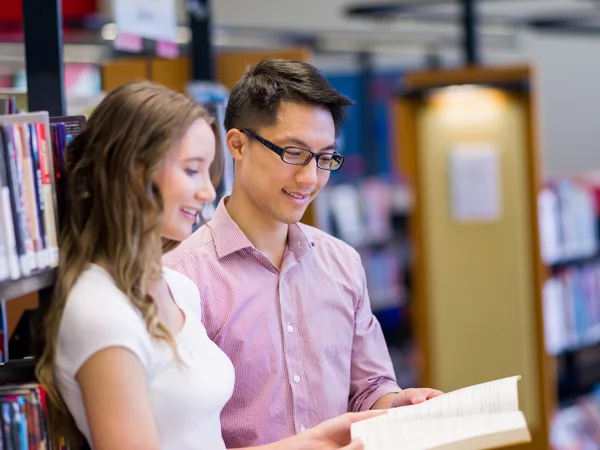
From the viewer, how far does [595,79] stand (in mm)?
12383

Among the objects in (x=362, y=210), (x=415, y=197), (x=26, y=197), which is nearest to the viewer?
(x=26, y=197)

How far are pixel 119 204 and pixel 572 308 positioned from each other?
16.9 ft

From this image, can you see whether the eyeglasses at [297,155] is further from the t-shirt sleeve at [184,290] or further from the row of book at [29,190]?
the row of book at [29,190]

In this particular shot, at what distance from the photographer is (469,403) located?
5.91 feet

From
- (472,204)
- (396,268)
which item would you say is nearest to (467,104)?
(472,204)

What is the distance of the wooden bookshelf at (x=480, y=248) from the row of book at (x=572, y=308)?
0.27 m

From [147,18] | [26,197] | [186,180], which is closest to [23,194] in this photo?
[26,197]

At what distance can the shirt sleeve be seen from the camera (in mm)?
2203

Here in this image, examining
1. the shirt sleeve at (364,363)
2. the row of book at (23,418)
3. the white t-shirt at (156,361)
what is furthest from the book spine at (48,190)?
the shirt sleeve at (364,363)

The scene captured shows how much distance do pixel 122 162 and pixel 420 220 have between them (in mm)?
4467

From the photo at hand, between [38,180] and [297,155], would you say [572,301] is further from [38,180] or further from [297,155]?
[38,180]

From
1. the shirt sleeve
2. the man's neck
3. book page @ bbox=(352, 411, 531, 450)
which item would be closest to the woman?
book page @ bbox=(352, 411, 531, 450)

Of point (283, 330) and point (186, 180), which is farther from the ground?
point (186, 180)

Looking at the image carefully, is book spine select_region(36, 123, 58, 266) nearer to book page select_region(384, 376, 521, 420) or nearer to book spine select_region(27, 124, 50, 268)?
book spine select_region(27, 124, 50, 268)
